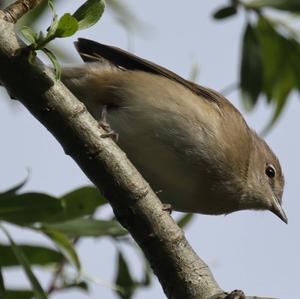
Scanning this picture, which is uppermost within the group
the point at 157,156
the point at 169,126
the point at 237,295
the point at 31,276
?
the point at 169,126

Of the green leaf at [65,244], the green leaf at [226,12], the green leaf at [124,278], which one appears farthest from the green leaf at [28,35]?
the green leaf at [124,278]

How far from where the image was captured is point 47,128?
291cm

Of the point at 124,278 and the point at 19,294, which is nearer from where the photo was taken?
the point at 19,294

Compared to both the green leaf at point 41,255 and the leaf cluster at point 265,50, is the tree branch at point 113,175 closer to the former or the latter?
the green leaf at point 41,255

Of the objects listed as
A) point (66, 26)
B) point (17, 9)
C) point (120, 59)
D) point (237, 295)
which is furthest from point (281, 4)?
point (237, 295)

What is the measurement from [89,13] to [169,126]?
2197mm

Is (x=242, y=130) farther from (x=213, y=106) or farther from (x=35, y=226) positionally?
(x=35, y=226)

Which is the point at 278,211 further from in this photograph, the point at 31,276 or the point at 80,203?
the point at 31,276

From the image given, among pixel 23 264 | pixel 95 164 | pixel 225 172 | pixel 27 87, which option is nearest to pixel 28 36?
pixel 27 87

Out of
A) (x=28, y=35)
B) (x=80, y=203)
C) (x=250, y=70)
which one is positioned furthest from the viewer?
(x=250, y=70)

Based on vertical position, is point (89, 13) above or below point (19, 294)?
above

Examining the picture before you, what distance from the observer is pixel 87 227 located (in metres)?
3.69

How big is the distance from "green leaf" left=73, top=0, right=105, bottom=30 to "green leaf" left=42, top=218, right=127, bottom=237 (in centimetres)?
118

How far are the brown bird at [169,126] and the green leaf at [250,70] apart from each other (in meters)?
0.51
